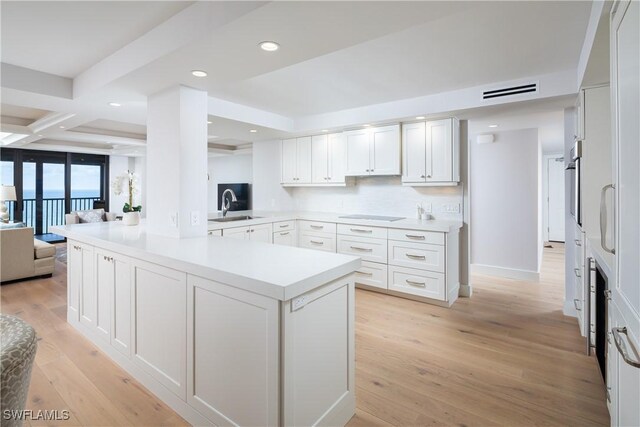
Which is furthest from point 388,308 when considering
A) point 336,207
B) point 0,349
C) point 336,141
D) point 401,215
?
point 0,349

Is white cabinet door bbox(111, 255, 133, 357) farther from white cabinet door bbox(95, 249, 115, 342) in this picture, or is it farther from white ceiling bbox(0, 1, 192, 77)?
white ceiling bbox(0, 1, 192, 77)

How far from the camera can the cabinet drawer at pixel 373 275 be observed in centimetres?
404

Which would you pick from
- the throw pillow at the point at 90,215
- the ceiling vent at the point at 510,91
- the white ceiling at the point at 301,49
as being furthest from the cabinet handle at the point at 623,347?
the throw pillow at the point at 90,215

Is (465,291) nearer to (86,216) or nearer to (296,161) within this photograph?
(296,161)

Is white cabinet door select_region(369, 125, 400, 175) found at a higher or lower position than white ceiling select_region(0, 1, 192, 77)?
lower

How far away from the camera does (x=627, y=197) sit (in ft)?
3.59

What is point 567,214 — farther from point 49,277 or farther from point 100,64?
point 49,277

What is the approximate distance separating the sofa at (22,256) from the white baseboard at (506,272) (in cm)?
659

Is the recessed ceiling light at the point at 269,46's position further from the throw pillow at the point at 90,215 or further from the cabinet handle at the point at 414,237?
the throw pillow at the point at 90,215

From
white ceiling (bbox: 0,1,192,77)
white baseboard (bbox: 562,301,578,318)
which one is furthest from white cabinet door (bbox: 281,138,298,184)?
white baseboard (bbox: 562,301,578,318)

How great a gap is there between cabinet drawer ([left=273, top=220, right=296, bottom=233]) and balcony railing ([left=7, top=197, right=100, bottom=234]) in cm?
698

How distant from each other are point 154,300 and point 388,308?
246 cm

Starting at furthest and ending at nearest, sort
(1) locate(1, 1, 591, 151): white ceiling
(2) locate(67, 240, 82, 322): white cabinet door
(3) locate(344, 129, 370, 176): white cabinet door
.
→ (3) locate(344, 129, 370, 176): white cabinet door < (2) locate(67, 240, 82, 322): white cabinet door < (1) locate(1, 1, 591, 151): white ceiling

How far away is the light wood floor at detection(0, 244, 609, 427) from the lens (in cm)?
189
